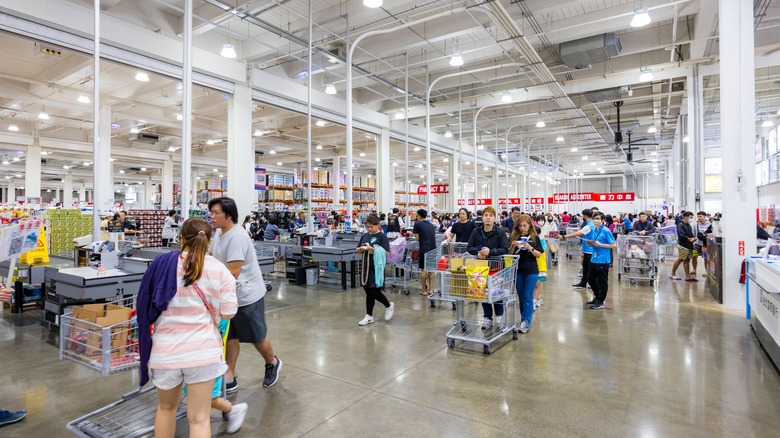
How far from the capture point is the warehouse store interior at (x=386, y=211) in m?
3.32

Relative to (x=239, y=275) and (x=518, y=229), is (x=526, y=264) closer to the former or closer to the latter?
(x=518, y=229)

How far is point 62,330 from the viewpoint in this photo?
2.87 m

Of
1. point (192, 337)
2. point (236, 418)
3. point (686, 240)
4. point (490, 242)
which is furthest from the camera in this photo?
point (686, 240)

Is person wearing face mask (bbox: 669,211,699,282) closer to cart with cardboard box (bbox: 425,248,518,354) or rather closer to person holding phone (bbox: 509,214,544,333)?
person holding phone (bbox: 509,214,544,333)

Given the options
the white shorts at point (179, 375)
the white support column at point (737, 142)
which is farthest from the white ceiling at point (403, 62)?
the white shorts at point (179, 375)

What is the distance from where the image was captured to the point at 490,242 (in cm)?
498

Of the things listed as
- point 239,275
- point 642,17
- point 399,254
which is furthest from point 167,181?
point 642,17

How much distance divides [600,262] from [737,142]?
112 inches

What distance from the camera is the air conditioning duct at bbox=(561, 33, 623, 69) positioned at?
9.66 metres

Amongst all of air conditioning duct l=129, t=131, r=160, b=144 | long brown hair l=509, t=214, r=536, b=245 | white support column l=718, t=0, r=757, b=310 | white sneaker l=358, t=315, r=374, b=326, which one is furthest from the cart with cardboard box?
air conditioning duct l=129, t=131, r=160, b=144

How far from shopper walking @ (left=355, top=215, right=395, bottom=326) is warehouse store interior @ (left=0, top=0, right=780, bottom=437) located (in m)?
0.41

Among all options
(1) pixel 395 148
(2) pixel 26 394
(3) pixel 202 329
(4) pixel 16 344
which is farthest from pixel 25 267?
(1) pixel 395 148

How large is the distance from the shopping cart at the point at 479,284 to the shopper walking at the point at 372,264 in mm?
837

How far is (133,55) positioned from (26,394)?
20.8 feet
